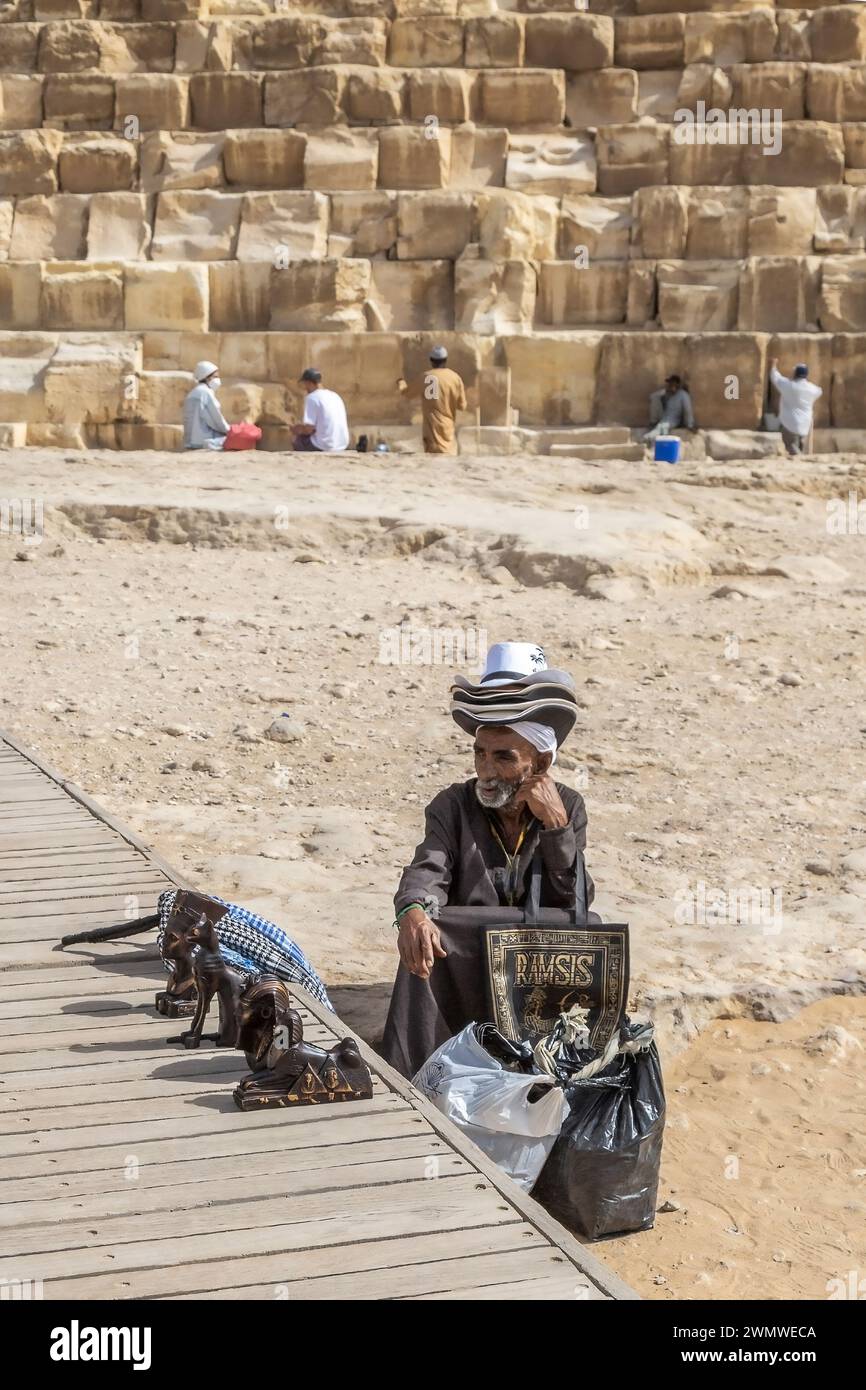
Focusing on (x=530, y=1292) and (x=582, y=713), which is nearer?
(x=530, y=1292)

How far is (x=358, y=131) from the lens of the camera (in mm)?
19453

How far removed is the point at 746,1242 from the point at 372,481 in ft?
32.0

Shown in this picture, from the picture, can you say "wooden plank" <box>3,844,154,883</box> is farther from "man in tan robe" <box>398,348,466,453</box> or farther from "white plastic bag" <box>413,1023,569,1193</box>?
"man in tan robe" <box>398,348,466,453</box>

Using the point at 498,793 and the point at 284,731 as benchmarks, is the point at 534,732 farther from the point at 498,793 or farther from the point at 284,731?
the point at 284,731

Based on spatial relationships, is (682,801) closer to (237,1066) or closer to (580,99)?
(237,1066)

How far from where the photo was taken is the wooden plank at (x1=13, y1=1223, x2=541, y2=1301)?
273 centimetres

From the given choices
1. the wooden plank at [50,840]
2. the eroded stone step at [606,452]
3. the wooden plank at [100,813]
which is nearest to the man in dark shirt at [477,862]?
the wooden plank at [100,813]

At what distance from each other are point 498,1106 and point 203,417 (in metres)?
12.5

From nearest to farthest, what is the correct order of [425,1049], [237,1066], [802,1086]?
[237,1066], [425,1049], [802,1086]

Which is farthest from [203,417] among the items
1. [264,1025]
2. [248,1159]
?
[248,1159]

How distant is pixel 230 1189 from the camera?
310 cm

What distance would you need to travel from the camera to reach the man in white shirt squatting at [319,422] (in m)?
15.4

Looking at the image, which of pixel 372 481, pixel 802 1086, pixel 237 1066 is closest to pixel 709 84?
pixel 372 481

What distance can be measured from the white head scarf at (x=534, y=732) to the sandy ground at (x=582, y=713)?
1240mm
